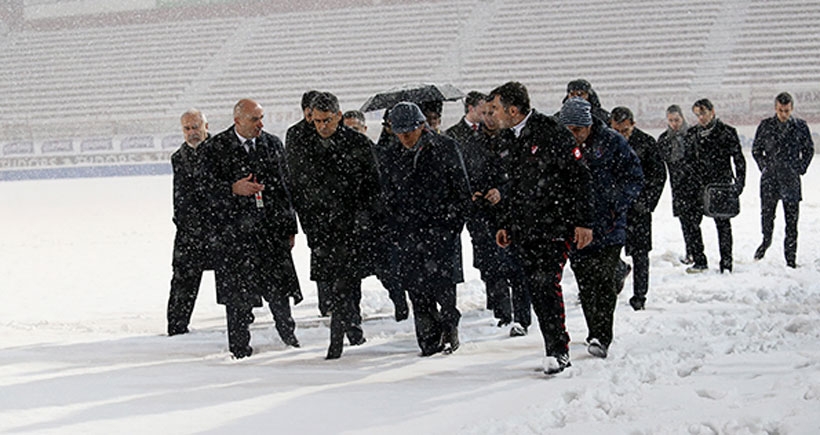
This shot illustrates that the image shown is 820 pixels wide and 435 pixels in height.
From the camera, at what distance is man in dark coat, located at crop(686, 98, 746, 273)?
6949 mm

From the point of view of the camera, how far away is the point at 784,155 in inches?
288

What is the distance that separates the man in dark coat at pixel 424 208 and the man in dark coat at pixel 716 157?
3.09 metres

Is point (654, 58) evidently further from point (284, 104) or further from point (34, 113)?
point (34, 113)

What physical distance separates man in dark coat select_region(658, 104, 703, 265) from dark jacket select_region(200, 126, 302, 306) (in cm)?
343

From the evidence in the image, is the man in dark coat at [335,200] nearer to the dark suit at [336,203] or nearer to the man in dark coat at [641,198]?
the dark suit at [336,203]

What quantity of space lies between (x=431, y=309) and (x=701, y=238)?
10.7ft

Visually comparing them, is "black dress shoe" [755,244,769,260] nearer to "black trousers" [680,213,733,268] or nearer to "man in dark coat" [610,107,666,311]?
"black trousers" [680,213,733,268]

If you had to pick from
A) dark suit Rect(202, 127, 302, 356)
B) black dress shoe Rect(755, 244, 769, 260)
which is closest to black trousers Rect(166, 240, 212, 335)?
dark suit Rect(202, 127, 302, 356)

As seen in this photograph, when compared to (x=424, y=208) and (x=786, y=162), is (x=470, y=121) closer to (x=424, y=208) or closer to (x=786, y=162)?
(x=424, y=208)

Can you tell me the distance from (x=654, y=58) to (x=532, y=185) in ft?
82.9

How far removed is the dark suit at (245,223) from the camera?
4.54 metres

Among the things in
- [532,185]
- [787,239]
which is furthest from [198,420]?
[787,239]

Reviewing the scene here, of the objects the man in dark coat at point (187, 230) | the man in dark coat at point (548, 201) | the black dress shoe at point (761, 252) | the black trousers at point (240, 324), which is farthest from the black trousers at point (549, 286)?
the black dress shoe at point (761, 252)

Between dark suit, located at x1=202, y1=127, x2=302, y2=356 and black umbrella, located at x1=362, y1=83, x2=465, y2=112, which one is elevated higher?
black umbrella, located at x1=362, y1=83, x2=465, y2=112
